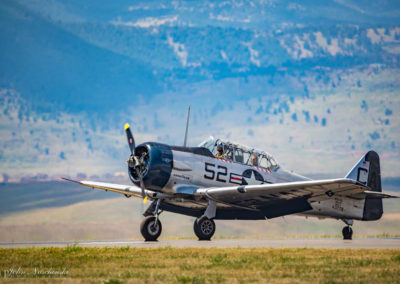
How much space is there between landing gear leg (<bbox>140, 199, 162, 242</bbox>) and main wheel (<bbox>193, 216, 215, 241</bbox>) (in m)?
A: 1.58

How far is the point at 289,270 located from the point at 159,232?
33.0 feet

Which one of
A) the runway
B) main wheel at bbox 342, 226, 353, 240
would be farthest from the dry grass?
main wheel at bbox 342, 226, 353, 240

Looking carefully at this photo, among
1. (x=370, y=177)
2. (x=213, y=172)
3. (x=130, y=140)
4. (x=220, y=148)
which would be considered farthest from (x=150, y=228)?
(x=370, y=177)

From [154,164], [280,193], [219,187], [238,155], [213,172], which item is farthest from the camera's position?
[238,155]

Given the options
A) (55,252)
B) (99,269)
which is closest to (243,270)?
(99,269)

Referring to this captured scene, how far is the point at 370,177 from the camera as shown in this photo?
81.6 ft

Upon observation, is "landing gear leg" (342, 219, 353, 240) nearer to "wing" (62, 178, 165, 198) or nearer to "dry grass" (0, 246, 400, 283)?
"wing" (62, 178, 165, 198)

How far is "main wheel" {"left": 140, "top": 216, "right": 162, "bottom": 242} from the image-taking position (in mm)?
20078

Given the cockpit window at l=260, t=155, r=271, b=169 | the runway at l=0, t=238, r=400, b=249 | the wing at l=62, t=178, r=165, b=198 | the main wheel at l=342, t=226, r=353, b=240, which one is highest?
the cockpit window at l=260, t=155, r=271, b=169

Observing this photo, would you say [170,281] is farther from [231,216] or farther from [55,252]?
[231,216]

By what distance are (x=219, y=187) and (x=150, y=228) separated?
288cm

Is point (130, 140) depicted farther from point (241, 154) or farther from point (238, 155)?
point (241, 154)

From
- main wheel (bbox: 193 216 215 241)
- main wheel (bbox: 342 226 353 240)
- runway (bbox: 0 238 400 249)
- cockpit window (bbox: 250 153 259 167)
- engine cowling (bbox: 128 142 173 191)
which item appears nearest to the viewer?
runway (bbox: 0 238 400 249)

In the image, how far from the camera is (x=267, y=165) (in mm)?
22500
